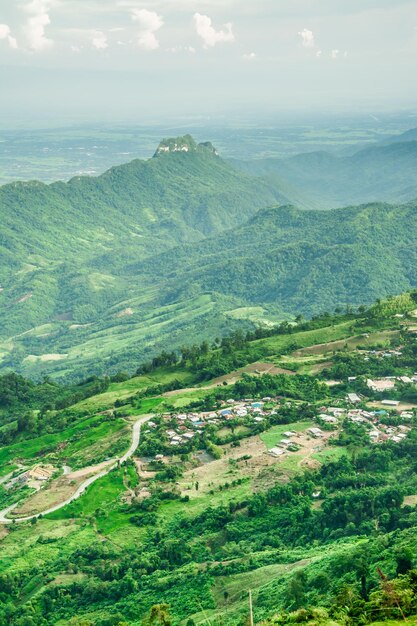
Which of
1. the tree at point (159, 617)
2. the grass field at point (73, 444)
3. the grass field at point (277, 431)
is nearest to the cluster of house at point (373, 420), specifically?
the grass field at point (277, 431)

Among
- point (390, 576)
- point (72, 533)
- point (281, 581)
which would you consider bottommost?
point (72, 533)

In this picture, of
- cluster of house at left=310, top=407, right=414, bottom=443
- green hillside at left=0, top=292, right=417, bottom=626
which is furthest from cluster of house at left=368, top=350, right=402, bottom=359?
cluster of house at left=310, top=407, right=414, bottom=443

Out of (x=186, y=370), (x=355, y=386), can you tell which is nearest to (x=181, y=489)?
(x=355, y=386)

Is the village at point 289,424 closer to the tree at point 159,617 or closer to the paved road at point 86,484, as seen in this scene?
the paved road at point 86,484

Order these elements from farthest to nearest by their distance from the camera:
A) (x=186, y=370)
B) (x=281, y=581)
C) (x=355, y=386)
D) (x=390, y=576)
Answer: (x=186, y=370) < (x=355, y=386) < (x=281, y=581) < (x=390, y=576)

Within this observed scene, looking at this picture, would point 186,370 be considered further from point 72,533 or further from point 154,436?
point 72,533

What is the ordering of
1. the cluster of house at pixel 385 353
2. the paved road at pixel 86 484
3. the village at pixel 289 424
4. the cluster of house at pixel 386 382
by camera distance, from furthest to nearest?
the cluster of house at pixel 385 353
the cluster of house at pixel 386 382
the village at pixel 289 424
the paved road at pixel 86 484

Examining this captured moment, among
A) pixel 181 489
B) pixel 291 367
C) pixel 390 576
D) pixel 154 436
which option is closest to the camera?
pixel 390 576

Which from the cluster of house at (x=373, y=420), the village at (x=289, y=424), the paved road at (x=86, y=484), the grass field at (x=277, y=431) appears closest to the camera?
the paved road at (x=86, y=484)
